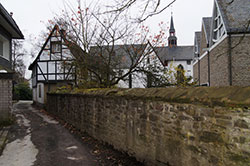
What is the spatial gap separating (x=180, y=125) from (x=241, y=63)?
13.4 metres

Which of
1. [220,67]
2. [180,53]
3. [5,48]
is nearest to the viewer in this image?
[5,48]

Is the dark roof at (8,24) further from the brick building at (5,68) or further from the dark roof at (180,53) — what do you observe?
the dark roof at (180,53)

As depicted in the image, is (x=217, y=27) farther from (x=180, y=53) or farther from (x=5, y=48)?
(x=180, y=53)

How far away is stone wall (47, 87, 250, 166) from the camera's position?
2723 mm

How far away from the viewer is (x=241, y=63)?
1506 centimetres

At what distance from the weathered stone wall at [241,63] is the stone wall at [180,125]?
1146 centimetres

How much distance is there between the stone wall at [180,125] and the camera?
2.72m

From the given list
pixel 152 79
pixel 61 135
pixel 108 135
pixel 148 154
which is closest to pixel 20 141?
pixel 61 135

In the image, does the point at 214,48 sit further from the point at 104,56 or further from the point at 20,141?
the point at 20,141

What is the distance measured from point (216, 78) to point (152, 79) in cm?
907

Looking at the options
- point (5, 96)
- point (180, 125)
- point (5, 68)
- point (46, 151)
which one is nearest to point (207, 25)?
point (5, 68)

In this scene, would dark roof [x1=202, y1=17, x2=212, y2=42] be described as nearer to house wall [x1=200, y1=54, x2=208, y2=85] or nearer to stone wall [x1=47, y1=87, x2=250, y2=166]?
house wall [x1=200, y1=54, x2=208, y2=85]

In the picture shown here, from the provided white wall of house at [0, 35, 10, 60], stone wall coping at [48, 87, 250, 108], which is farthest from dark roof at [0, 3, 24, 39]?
stone wall coping at [48, 87, 250, 108]

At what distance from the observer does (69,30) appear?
37.9 feet
